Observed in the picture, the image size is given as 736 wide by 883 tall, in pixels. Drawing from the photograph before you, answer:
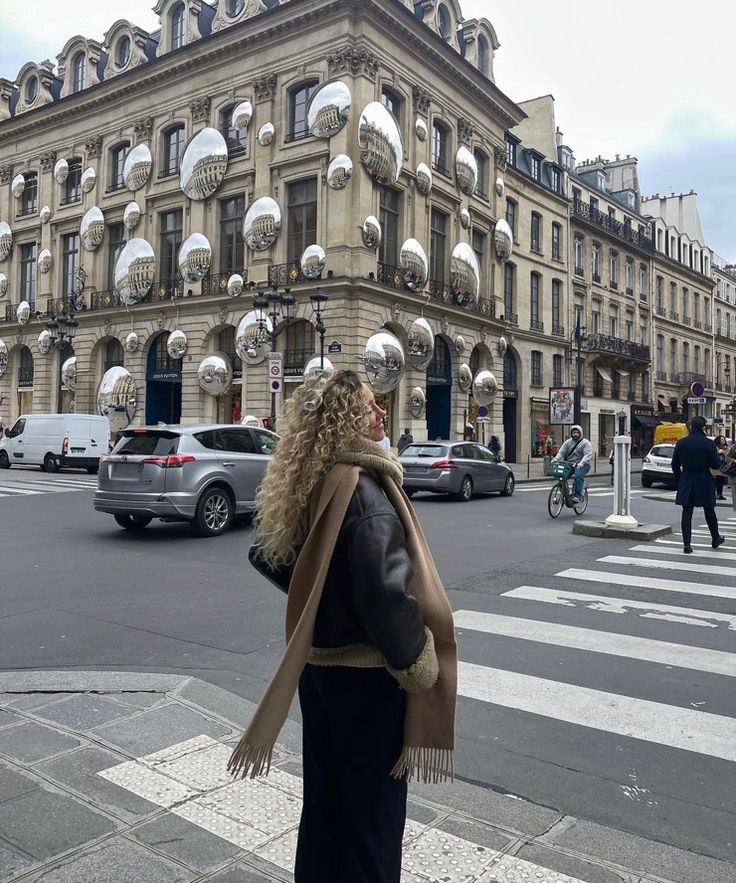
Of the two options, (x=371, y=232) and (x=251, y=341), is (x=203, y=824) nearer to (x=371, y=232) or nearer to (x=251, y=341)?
(x=371, y=232)

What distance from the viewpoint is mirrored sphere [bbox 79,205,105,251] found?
121ft

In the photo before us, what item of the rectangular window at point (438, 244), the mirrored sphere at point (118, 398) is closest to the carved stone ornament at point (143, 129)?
the mirrored sphere at point (118, 398)

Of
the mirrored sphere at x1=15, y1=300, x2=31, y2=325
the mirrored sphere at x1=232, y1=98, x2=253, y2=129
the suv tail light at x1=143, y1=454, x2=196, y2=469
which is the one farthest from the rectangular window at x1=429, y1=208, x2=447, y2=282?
the suv tail light at x1=143, y1=454, x2=196, y2=469

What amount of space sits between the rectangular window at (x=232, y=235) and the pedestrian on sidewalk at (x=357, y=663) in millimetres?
31474

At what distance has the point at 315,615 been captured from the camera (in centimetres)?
215

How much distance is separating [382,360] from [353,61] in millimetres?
11321

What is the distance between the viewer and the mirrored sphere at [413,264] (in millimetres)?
30375

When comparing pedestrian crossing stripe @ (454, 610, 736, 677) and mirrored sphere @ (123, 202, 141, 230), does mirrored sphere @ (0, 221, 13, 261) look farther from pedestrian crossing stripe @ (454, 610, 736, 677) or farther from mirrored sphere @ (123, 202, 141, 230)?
pedestrian crossing stripe @ (454, 610, 736, 677)

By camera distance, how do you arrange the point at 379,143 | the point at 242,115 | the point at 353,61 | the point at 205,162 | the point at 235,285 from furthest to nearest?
the point at 205,162, the point at 242,115, the point at 235,285, the point at 353,61, the point at 379,143

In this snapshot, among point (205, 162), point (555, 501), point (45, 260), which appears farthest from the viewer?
point (45, 260)

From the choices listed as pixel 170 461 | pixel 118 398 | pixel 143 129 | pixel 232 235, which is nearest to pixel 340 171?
pixel 232 235

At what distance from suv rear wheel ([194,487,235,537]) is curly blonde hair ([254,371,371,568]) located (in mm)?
9035

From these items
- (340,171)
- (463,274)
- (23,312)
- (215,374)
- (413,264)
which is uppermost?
(340,171)

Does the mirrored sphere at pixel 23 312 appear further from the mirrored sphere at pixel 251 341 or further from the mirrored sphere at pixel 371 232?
the mirrored sphere at pixel 371 232
